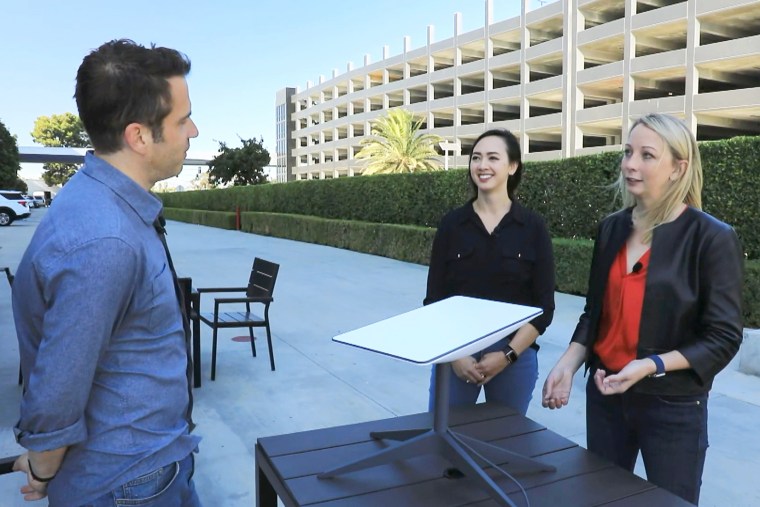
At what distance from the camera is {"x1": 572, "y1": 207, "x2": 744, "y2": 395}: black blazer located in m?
1.64

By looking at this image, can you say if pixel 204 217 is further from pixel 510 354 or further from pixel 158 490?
pixel 158 490

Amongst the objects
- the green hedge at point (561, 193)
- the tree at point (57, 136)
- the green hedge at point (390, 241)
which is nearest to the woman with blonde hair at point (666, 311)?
the green hedge at point (390, 241)

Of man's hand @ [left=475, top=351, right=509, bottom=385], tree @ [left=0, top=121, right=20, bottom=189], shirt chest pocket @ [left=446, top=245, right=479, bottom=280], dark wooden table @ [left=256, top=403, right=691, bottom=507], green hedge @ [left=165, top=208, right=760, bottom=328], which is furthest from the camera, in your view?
tree @ [left=0, top=121, right=20, bottom=189]

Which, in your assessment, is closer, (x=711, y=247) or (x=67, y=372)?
(x=67, y=372)

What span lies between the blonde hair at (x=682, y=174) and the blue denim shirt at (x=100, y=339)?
1376 mm

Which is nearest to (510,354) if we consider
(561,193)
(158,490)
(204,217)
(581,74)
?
(158,490)

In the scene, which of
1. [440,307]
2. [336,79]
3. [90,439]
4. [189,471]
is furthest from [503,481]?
[336,79]

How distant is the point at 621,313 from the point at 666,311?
0.17m

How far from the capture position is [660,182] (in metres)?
1.75

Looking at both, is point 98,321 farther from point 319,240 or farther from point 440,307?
point 319,240

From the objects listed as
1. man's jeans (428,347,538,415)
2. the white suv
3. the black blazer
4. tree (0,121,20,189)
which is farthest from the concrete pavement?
tree (0,121,20,189)

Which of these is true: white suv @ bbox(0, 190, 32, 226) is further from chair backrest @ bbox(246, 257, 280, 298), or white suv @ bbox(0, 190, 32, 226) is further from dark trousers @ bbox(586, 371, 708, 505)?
dark trousers @ bbox(586, 371, 708, 505)

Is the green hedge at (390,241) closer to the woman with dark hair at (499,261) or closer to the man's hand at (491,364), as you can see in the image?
the woman with dark hair at (499,261)

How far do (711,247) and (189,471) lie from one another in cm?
148
